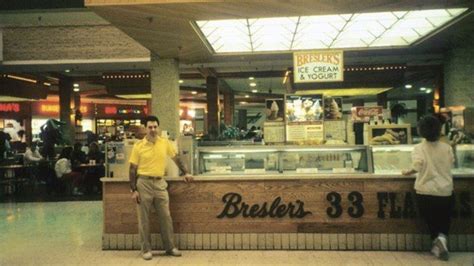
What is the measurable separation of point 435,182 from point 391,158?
1.08 meters

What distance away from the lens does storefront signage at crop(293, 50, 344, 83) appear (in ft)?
25.6

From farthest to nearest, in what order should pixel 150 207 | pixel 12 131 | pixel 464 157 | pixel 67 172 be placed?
pixel 12 131 → pixel 67 172 → pixel 464 157 → pixel 150 207

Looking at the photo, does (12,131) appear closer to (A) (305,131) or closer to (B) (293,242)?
(A) (305,131)

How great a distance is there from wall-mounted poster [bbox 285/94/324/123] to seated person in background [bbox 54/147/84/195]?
7823 mm

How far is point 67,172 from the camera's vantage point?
12664mm

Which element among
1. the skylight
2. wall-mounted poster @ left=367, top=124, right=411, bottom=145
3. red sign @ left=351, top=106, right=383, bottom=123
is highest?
the skylight

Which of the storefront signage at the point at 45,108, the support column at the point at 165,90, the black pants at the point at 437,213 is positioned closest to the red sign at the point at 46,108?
the storefront signage at the point at 45,108

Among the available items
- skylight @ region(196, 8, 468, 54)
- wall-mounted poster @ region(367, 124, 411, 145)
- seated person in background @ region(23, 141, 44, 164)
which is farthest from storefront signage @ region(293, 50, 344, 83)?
seated person in background @ region(23, 141, 44, 164)

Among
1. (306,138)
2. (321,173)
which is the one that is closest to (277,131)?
(306,138)

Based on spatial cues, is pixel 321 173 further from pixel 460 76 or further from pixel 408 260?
pixel 460 76

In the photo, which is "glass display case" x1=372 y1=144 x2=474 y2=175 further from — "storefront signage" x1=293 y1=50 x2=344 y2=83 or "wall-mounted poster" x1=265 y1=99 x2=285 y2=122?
"storefront signage" x1=293 y1=50 x2=344 y2=83

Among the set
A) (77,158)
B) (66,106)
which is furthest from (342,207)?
(66,106)

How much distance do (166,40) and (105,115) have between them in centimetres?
1946

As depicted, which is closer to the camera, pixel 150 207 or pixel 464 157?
pixel 150 207
